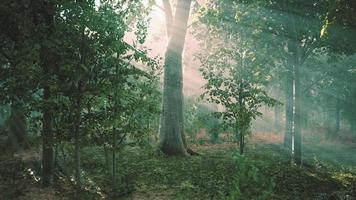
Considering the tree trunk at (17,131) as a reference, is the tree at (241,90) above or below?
above

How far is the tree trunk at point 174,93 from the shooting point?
635 inches

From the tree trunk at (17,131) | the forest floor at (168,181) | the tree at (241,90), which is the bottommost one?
the forest floor at (168,181)

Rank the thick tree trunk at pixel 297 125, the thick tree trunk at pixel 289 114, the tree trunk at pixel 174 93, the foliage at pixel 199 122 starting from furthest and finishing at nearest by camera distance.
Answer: the thick tree trunk at pixel 289 114, the thick tree trunk at pixel 297 125, the tree trunk at pixel 174 93, the foliage at pixel 199 122

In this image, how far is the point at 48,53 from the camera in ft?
29.7

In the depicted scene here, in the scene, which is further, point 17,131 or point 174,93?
point 174,93

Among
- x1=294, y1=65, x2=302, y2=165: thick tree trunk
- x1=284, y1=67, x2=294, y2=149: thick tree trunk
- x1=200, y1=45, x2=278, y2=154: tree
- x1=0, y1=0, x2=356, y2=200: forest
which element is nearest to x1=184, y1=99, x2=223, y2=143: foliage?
x1=200, y1=45, x2=278, y2=154: tree

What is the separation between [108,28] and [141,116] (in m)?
2.61

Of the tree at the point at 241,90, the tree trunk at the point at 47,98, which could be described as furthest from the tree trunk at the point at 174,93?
the tree trunk at the point at 47,98

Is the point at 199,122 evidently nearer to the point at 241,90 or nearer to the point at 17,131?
the point at 241,90

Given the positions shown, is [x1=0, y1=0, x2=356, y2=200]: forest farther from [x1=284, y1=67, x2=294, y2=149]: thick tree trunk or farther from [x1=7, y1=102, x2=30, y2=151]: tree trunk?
[x1=284, y1=67, x2=294, y2=149]: thick tree trunk

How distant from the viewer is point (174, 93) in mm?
16406

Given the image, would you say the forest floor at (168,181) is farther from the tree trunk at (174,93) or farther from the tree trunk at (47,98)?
the tree trunk at (174,93)

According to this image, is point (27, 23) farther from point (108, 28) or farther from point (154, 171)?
point (154, 171)

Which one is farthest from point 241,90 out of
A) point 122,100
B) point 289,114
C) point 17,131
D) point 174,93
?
point 289,114
